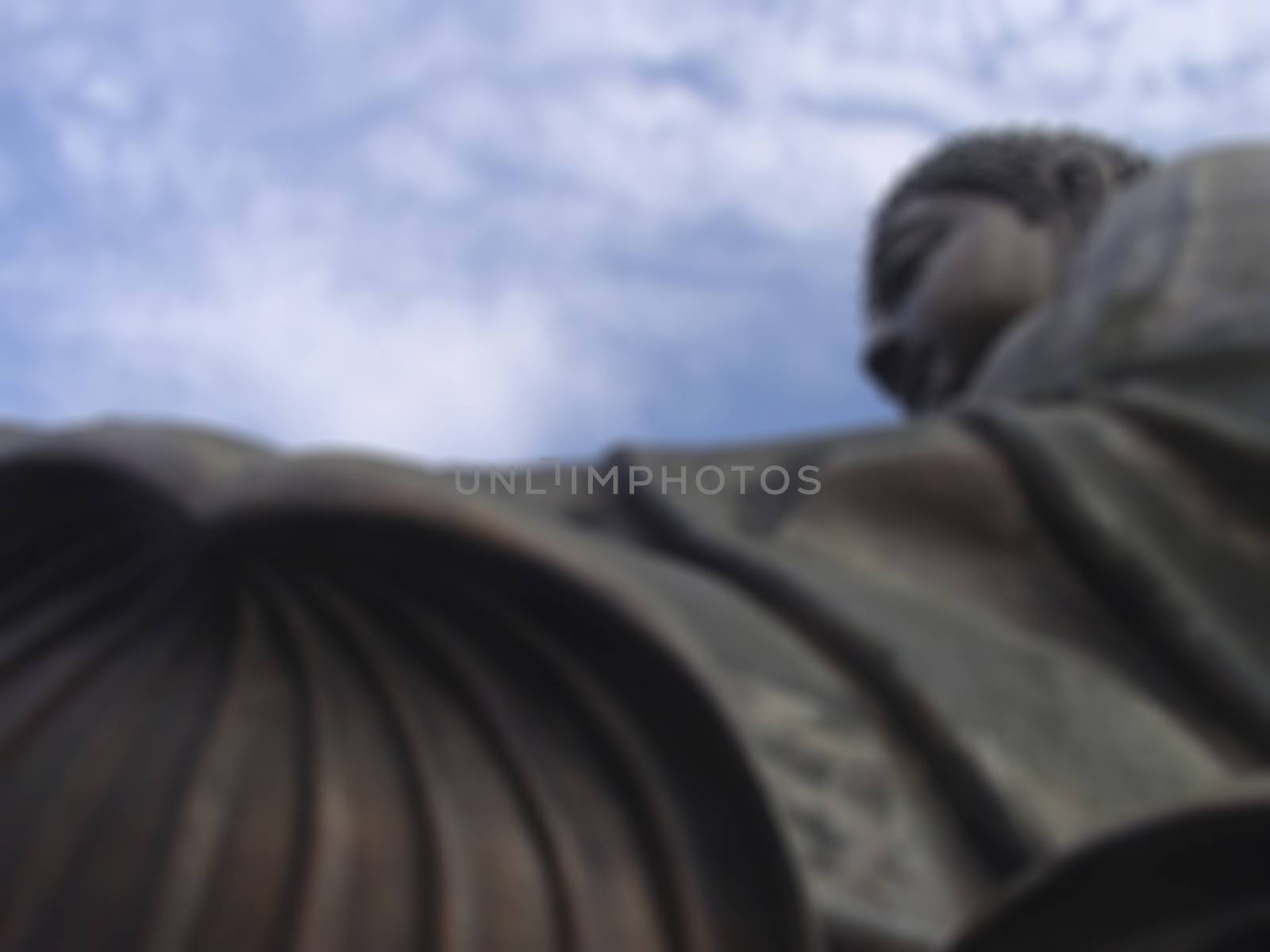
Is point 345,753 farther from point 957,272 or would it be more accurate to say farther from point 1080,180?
point 1080,180

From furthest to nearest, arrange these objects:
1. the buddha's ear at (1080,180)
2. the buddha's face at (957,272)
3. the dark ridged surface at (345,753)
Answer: the buddha's ear at (1080,180), the buddha's face at (957,272), the dark ridged surface at (345,753)

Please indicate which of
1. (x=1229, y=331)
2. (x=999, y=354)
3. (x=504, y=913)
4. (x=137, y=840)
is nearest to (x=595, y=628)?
(x=504, y=913)

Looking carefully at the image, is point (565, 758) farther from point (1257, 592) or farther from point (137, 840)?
point (1257, 592)

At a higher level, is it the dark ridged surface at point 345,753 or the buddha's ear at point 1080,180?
the buddha's ear at point 1080,180

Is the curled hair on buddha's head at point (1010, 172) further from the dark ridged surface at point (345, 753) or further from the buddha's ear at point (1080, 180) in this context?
the dark ridged surface at point (345, 753)

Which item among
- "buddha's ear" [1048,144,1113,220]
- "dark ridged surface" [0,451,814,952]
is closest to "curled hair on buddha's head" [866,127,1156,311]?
"buddha's ear" [1048,144,1113,220]

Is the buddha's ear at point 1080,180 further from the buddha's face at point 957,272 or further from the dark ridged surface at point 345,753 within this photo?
the dark ridged surface at point 345,753

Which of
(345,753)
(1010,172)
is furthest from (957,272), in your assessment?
(345,753)

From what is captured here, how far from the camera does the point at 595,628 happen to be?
3.98 ft

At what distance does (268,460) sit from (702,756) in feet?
1.19

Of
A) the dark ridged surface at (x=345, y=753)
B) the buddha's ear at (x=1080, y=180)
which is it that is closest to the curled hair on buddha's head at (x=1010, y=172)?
the buddha's ear at (x=1080, y=180)

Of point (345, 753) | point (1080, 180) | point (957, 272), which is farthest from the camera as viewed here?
point (1080, 180)

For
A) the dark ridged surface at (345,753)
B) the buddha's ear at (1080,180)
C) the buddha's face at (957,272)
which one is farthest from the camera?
the buddha's ear at (1080,180)

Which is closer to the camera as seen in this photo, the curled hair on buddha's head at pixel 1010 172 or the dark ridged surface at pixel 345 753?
the dark ridged surface at pixel 345 753
